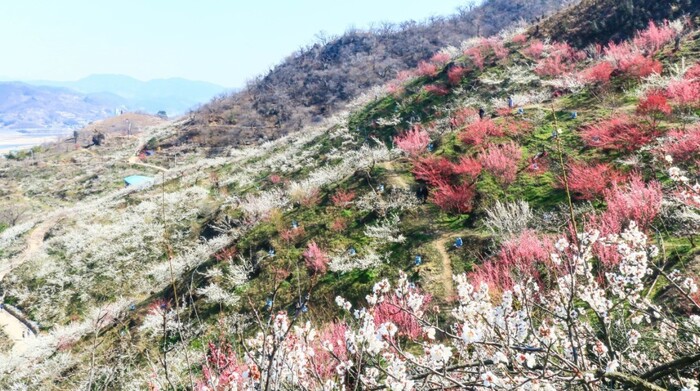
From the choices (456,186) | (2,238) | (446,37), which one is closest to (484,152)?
(456,186)

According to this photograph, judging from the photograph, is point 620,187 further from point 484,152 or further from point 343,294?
point 343,294

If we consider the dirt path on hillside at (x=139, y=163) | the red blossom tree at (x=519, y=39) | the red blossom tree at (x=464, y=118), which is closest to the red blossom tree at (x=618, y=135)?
the red blossom tree at (x=464, y=118)

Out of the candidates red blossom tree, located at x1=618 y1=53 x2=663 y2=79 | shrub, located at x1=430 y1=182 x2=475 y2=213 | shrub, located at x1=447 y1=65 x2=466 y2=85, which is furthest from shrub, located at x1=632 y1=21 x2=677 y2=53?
shrub, located at x1=430 y1=182 x2=475 y2=213

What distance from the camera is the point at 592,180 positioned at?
911 cm

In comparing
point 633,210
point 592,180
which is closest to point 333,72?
point 592,180

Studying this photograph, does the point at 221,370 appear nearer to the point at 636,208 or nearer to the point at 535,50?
the point at 636,208

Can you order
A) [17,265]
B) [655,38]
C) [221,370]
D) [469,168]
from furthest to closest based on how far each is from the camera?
[17,265]
[655,38]
[469,168]
[221,370]

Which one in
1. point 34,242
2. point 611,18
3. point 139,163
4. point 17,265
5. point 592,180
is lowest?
point 17,265

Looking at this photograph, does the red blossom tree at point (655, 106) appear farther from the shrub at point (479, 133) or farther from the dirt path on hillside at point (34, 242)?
the dirt path on hillside at point (34, 242)

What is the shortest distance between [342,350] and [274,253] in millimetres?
7611

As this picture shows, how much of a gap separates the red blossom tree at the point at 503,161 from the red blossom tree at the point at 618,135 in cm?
203

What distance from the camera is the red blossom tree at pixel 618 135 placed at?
1030 centimetres

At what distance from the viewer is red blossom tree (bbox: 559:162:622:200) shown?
8.98 meters

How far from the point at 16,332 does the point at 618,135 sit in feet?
78.7
